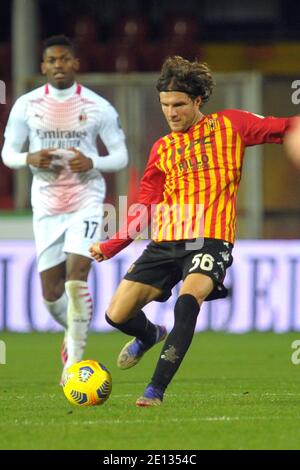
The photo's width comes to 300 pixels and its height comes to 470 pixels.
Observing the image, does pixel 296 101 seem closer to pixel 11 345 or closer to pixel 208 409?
pixel 11 345

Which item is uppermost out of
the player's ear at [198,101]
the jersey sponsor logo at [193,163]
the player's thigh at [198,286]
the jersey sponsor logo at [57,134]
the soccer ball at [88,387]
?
the player's ear at [198,101]

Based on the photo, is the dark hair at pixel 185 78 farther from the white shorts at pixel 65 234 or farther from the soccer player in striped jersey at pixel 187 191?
the white shorts at pixel 65 234

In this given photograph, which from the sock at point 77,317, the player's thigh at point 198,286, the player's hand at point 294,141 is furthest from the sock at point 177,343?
the sock at point 77,317

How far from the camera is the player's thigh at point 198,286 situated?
24.8 feet

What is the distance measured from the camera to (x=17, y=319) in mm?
14766

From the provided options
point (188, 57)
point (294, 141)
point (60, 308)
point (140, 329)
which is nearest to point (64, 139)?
point (60, 308)

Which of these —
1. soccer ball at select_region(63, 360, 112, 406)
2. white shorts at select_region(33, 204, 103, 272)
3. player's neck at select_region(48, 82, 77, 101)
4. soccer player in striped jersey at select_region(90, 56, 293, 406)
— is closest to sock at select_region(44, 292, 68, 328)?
white shorts at select_region(33, 204, 103, 272)

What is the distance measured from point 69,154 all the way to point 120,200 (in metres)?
5.39

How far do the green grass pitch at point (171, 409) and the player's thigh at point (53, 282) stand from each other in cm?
64

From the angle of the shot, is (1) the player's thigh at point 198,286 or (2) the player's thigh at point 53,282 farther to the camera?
(2) the player's thigh at point 53,282

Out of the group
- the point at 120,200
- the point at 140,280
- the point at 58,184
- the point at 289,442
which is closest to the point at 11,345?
the point at 120,200

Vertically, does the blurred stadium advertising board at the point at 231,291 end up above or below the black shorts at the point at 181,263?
below

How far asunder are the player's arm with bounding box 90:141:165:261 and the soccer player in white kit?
1.83m

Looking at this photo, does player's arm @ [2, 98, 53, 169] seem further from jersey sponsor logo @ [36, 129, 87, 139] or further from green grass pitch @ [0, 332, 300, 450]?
green grass pitch @ [0, 332, 300, 450]
